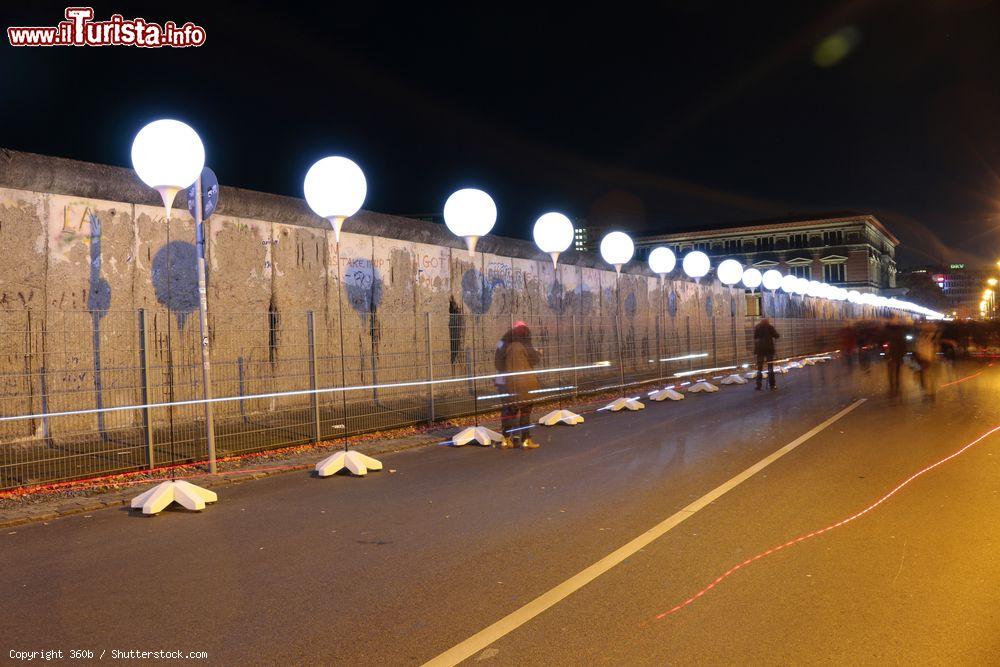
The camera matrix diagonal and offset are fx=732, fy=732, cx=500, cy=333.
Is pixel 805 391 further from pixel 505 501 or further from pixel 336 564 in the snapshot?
pixel 336 564

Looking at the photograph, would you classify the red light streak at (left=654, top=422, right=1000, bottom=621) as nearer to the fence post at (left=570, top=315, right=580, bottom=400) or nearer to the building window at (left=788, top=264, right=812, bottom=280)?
the fence post at (left=570, top=315, right=580, bottom=400)

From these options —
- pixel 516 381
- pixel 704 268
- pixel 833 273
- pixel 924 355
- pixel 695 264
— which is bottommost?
pixel 924 355

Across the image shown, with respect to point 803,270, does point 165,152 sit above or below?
below

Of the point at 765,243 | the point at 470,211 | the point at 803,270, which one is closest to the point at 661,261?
the point at 470,211

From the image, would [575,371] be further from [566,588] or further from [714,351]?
[566,588]

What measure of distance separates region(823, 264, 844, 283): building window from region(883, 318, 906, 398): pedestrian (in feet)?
304

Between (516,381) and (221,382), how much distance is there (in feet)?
13.5

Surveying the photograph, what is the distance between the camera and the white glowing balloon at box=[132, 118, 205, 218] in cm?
806

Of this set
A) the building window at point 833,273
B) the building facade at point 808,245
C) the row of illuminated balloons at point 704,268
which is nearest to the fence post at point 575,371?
the row of illuminated balloons at point 704,268

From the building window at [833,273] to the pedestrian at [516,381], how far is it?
104 metres

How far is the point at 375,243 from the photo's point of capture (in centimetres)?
1416

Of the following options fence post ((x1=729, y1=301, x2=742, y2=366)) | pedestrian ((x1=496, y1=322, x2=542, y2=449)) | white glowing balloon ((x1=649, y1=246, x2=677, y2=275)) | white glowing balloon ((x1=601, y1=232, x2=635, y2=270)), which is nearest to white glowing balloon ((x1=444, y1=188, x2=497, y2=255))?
pedestrian ((x1=496, y1=322, x2=542, y2=449))

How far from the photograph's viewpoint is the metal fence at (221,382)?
834 cm

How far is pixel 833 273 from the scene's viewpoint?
10531cm
